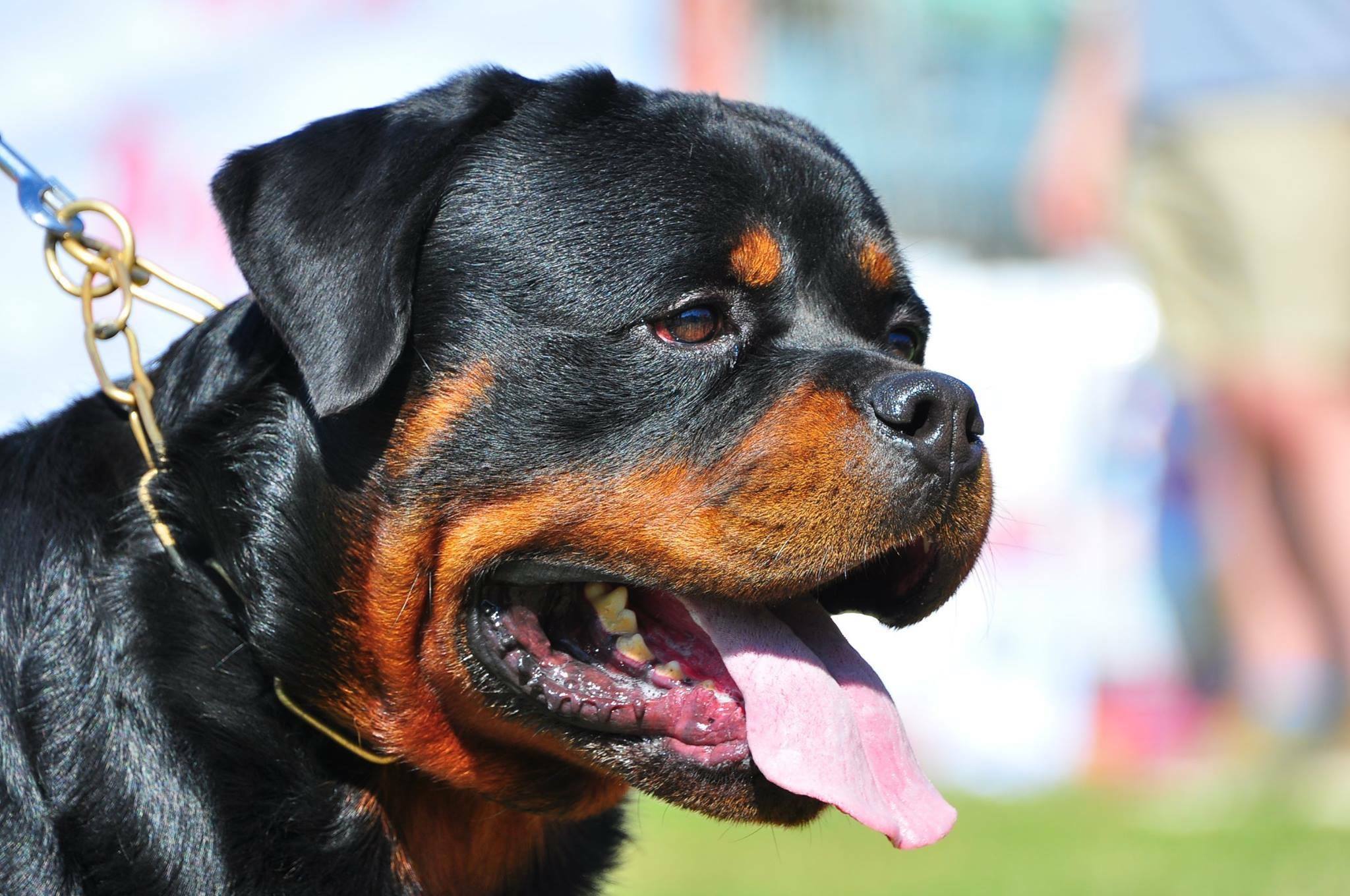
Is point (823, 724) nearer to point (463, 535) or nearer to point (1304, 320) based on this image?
point (463, 535)

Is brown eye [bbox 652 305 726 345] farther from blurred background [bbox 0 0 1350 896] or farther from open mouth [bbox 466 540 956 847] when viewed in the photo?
blurred background [bbox 0 0 1350 896]

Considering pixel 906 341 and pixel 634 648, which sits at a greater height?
pixel 906 341

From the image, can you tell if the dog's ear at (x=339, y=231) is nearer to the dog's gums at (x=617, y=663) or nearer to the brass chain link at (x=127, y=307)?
the brass chain link at (x=127, y=307)

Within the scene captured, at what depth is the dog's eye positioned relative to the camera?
9.85ft

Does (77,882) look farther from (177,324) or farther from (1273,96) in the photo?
(1273,96)

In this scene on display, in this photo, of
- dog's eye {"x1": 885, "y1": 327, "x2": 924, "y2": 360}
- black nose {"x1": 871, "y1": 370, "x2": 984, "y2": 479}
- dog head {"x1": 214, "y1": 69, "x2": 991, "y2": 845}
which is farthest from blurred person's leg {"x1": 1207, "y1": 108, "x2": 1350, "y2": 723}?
→ black nose {"x1": 871, "y1": 370, "x2": 984, "y2": 479}

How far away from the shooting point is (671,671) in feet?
8.34

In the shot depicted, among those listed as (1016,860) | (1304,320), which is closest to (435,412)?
(1016,860)

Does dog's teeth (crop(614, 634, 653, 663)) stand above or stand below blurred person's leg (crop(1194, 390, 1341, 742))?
above

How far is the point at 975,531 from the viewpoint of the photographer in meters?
2.61

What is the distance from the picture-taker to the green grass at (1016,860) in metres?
4.64

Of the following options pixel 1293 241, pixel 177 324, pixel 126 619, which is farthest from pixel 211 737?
pixel 1293 241

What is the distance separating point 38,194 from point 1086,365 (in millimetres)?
4962

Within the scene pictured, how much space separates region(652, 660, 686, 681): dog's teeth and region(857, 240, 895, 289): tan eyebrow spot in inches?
30.9
